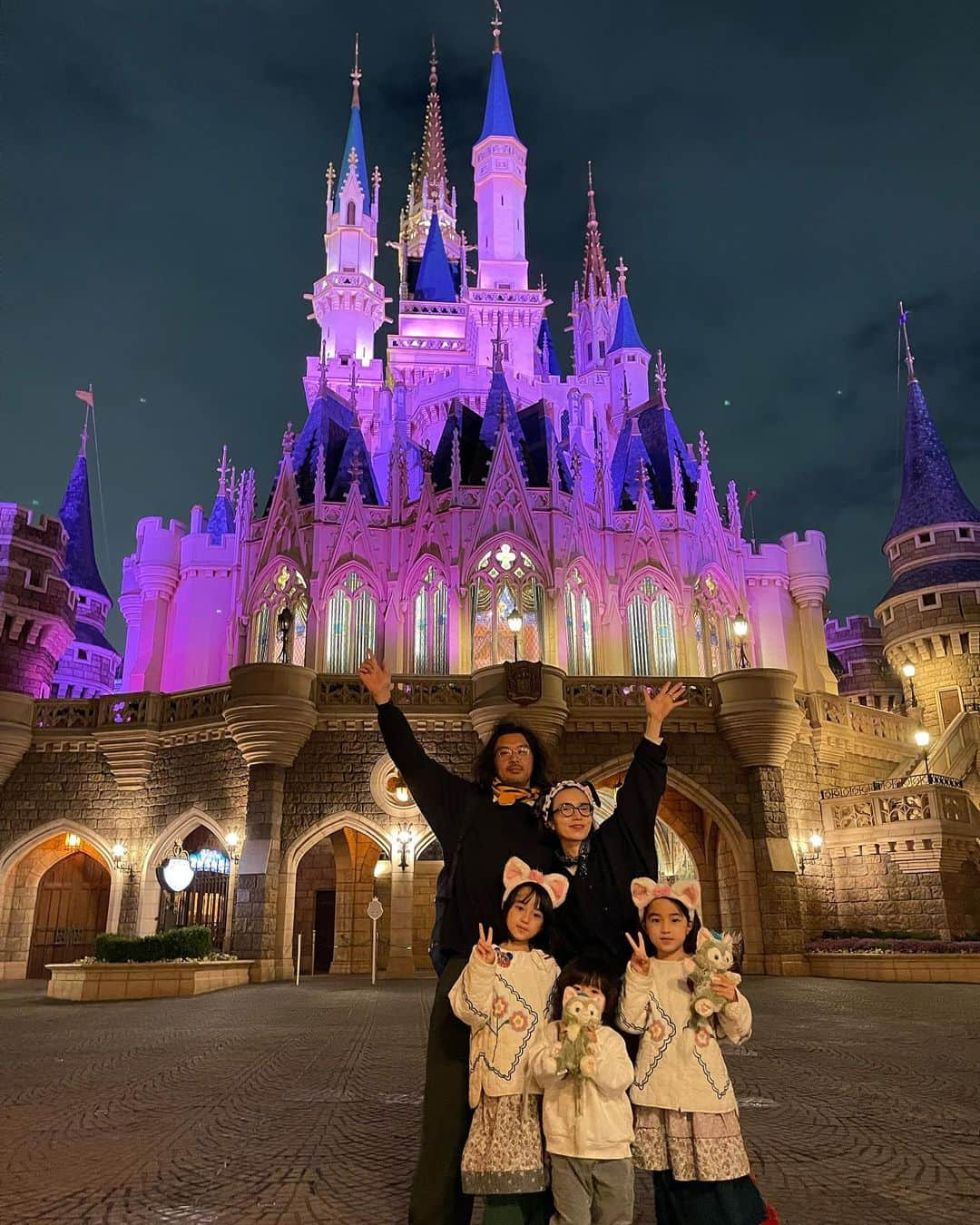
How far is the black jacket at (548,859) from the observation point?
4.04m

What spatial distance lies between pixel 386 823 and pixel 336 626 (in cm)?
808

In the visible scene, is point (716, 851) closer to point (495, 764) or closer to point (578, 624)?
point (578, 624)

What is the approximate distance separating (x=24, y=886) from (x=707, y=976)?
79.8 feet

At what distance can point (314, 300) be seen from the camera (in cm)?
4041

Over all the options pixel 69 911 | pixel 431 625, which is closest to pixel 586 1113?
pixel 431 625

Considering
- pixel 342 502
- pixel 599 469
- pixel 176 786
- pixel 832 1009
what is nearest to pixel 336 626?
pixel 342 502

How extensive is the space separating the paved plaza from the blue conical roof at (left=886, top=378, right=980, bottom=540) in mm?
29584

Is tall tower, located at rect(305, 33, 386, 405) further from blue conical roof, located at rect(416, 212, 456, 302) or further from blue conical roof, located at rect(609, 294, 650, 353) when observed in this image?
blue conical roof, located at rect(609, 294, 650, 353)

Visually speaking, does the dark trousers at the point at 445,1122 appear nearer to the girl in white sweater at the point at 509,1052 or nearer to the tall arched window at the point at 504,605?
the girl in white sweater at the point at 509,1052

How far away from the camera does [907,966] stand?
715 inches

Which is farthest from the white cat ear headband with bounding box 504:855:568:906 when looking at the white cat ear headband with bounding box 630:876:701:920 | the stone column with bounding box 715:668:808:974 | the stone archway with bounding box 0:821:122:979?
the stone archway with bounding box 0:821:122:979

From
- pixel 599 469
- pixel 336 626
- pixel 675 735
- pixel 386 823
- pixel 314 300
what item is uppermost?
pixel 314 300

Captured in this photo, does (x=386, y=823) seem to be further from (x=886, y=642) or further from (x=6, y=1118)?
(x=886, y=642)

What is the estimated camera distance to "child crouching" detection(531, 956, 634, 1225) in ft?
11.4
